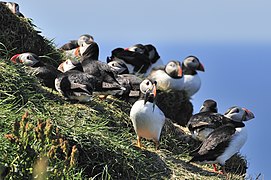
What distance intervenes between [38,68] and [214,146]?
2363 mm

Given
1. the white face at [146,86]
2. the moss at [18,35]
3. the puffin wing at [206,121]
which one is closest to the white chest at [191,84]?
the puffin wing at [206,121]

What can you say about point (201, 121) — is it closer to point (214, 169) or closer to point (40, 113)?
point (214, 169)

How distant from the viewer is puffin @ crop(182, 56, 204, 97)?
14992 mm

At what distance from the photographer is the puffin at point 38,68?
10.4 metres

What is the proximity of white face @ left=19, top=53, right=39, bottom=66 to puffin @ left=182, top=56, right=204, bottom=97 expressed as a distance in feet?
15.2

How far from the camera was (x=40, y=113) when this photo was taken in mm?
8312

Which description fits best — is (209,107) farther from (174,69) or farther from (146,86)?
(146,86)

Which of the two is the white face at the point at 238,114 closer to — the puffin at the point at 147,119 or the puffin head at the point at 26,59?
the puffin at the point at 147,119

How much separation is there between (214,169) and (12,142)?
4.02 meters

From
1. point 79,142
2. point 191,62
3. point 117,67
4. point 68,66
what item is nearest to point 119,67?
point 117,67

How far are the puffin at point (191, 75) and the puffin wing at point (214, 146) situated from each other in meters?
4.75

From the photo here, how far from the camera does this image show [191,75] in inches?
619

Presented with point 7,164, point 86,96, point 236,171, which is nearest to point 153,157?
point 86,96

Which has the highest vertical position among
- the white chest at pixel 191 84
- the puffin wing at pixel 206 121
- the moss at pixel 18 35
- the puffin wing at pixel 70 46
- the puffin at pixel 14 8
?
the puffin at pixel 14 8
